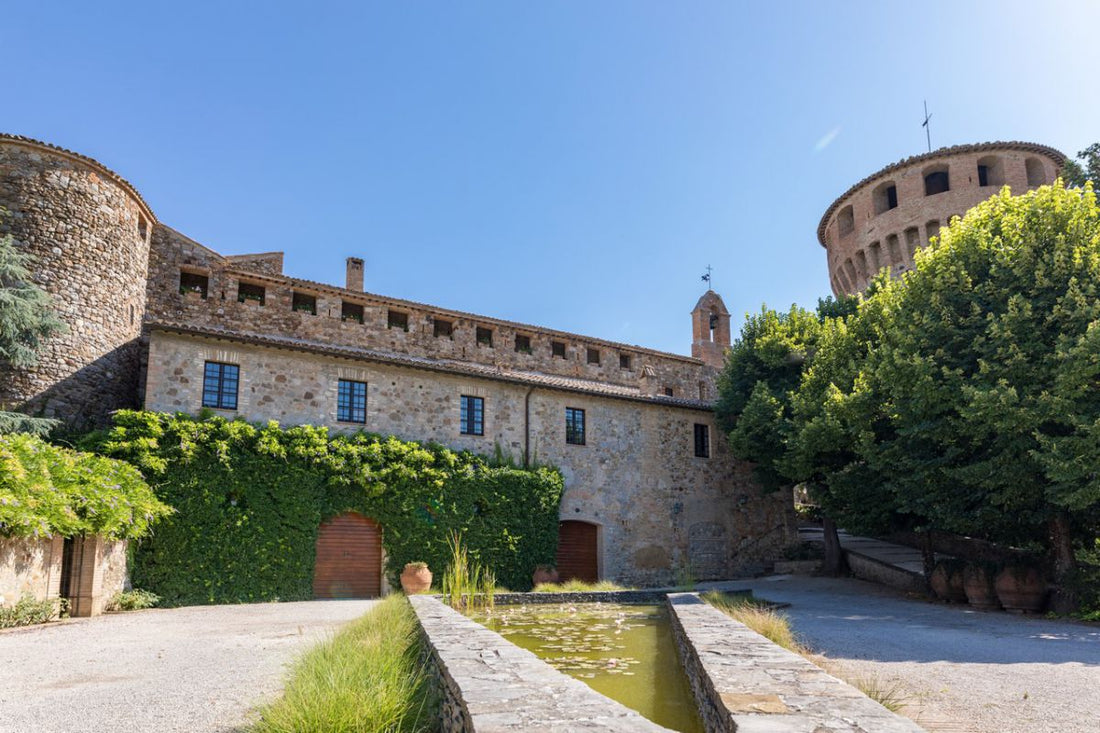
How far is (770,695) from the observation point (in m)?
4.08

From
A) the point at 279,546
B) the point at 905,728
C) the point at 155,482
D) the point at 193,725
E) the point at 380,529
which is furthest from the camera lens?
the point at 380,529

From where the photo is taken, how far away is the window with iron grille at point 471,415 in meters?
18.2

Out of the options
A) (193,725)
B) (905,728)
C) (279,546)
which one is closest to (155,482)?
(279,546)

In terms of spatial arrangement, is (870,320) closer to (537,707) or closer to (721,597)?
(721,597)

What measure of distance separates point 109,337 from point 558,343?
14630 millimetres

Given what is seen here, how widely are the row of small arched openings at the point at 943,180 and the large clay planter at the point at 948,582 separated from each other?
19.0 meters

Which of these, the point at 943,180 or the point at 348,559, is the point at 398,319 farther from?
the point at 943,180

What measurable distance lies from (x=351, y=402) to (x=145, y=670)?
33.1 feet

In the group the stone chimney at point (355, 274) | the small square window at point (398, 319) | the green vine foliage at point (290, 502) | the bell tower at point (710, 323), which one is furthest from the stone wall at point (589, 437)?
the bell tower at point (710, 323)

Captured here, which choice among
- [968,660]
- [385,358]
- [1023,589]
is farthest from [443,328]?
Answer: [968,660]

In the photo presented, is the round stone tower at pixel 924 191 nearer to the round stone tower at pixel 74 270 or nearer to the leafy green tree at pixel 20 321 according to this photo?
the round stone tower at pixel 74 270

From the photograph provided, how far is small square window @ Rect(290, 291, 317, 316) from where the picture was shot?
22656 mm

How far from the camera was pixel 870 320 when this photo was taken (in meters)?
17.4

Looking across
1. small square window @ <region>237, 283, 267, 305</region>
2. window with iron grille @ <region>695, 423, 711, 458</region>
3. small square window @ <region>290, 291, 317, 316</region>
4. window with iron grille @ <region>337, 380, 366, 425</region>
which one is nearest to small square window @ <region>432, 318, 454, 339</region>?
small square window @ <region>290, 291, 317, 316</region>
